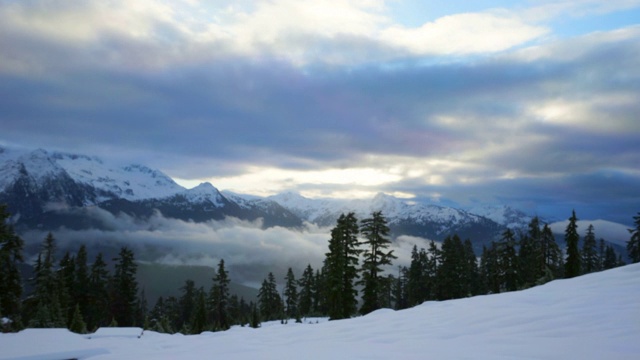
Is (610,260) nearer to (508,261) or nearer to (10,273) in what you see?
(508,261)

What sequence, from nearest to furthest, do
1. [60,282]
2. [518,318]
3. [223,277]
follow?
[518,318] → [60,282] → [223,277]

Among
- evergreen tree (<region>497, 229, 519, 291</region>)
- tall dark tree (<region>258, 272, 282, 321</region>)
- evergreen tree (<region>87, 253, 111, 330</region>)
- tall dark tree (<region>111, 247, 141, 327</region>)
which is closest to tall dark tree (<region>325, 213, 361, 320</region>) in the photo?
evergreen tree (<region>497, 229, 519, 291</region>)

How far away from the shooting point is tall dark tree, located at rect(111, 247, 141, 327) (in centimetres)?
5188

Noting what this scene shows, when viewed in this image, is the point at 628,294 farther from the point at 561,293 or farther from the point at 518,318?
the point at 518,318

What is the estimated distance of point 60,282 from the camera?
49750 mm

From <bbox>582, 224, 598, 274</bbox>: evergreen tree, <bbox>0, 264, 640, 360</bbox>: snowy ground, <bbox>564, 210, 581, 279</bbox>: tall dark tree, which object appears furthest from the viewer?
<bbox>582, 224, 598, 274</bbox>: evergreen tree

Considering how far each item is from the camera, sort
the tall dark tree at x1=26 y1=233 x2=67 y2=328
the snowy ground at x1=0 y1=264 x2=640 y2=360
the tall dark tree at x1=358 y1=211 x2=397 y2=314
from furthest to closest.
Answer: the tall dark tree at x1=26 y1=233 x2=67 y2=328 < the tall dark tree at x1=358 y1=211 x2=397 y2=314 < the snowy ground at x1=0 y1=264 x2=640 y2=360

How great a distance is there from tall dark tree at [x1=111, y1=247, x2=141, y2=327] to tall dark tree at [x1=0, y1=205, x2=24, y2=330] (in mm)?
19483

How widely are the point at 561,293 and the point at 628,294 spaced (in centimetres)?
165

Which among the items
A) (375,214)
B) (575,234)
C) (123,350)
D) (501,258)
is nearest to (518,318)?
(123,350)

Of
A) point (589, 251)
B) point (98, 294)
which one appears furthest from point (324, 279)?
point (589, 251)

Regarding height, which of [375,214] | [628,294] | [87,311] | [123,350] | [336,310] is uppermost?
[375,214]

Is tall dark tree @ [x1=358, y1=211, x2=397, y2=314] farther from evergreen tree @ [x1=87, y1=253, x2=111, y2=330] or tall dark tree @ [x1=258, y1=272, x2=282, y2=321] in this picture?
tall dark tree @ [x1=258, y1=272, x2=282, y2=321]

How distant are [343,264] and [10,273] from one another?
28.8m
